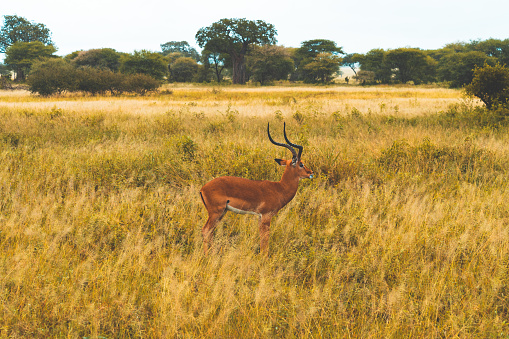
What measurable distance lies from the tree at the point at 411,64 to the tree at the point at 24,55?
5968cm

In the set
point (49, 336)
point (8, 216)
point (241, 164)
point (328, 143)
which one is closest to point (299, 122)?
point (328, 143)

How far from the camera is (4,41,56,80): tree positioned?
5581 centimetres

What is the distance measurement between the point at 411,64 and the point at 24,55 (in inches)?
2647

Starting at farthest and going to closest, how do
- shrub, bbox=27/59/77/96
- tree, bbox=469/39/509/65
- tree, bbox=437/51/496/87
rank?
tree, bbox=469/39/509/65
tree, bbox=437/51/496/87
shrub, bbox=27/59/77/96

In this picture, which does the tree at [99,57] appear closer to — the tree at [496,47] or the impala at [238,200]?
the impala at [238,200]

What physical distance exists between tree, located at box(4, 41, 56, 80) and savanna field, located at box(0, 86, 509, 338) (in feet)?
204

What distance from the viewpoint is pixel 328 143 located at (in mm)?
7988

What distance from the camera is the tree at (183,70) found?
60812 millimetres

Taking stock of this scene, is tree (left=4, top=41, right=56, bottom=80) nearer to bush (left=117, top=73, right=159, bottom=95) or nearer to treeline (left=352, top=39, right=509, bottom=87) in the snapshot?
bush (left=117, top=73, right=159, bottom=95)

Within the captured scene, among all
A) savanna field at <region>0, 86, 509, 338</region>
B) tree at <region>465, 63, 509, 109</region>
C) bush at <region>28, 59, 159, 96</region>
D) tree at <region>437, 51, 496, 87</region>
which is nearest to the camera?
savanna field at <region>0, 86, 509, 338</region>

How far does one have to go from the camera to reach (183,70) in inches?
2397

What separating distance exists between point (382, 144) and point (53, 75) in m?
27.4

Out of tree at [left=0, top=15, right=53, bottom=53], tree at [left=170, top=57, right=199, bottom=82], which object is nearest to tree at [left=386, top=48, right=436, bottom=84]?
tree at [left=170, top=57, right=199, bottom=82]

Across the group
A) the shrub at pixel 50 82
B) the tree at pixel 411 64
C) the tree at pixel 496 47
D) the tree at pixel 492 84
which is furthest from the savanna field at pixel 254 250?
the tree at pixel 496 47
